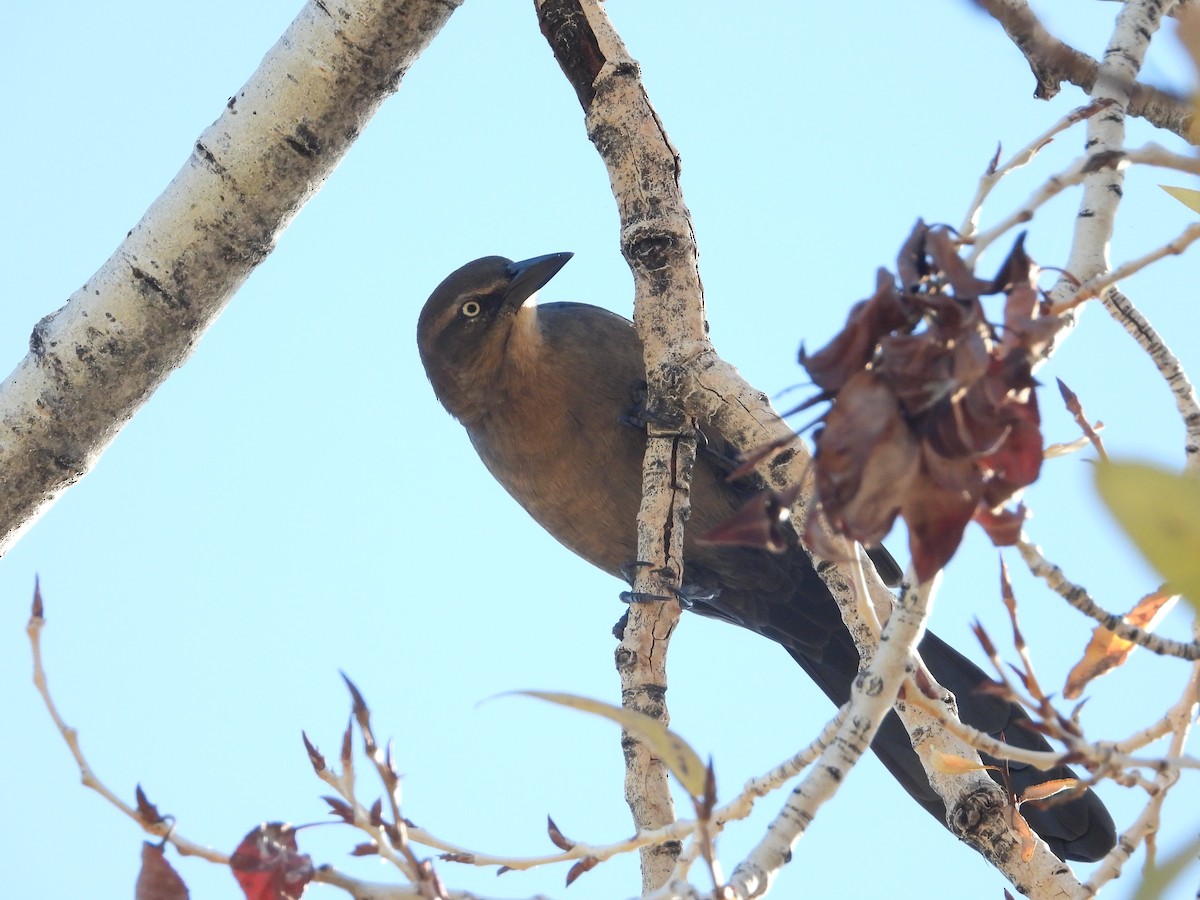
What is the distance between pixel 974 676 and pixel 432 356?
214cm

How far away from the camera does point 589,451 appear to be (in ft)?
13.7

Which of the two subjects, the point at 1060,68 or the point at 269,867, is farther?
the point at 1060,68

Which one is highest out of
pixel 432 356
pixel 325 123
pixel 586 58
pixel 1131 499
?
pixel 586 58

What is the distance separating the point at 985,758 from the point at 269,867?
2.25m

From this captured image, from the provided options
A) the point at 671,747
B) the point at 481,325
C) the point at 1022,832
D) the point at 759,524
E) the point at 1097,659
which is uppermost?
the point at 481,325

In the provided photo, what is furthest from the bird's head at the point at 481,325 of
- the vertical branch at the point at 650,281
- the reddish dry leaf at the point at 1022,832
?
the reddish dry leaf at the point at 1022,832

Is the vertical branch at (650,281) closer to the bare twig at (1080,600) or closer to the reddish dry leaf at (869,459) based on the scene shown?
the bare twig at (1080,600)

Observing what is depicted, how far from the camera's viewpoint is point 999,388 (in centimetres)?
109

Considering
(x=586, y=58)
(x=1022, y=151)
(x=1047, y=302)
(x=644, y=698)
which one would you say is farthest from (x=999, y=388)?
(x=586, y=58)

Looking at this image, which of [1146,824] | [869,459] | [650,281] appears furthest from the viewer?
[650,281]

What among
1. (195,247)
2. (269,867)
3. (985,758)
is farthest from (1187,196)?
(195,247)

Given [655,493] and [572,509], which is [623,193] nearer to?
[655,493]

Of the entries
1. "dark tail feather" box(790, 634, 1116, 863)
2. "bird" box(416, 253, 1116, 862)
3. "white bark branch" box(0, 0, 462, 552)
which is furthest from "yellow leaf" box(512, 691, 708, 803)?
"bird" box(416, 253, 1116, 862)

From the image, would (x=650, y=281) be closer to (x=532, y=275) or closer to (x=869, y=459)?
(x=532, y=275)
